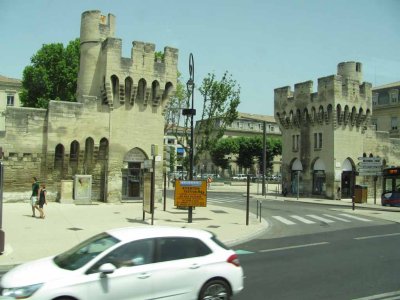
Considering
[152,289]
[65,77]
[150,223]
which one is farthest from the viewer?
[65,77]

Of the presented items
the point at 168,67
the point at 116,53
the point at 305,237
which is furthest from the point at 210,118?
the point at 305,237

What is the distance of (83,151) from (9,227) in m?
12.6

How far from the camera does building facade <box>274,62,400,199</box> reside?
44.3 m

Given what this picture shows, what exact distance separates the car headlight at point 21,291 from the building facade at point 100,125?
22.8 metres

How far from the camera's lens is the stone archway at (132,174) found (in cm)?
3197

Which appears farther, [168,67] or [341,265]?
[168,67]

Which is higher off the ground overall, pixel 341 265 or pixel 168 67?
pixel 168 67

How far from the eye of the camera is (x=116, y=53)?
101 ft

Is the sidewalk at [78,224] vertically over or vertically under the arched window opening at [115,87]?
under

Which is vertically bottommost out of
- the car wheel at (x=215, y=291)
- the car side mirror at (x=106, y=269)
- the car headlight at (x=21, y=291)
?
the car wheel at (x=215, y=291)

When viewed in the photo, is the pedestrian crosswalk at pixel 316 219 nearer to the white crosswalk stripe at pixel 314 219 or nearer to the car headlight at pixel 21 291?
the white crosswalk stripe at pixel 314 219

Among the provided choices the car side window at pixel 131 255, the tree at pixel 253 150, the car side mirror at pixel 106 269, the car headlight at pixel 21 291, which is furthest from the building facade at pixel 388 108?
the car headlight at pixel 21 291

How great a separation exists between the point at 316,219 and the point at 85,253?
19.7 metres

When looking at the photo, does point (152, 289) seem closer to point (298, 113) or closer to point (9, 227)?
point (9, 227)
